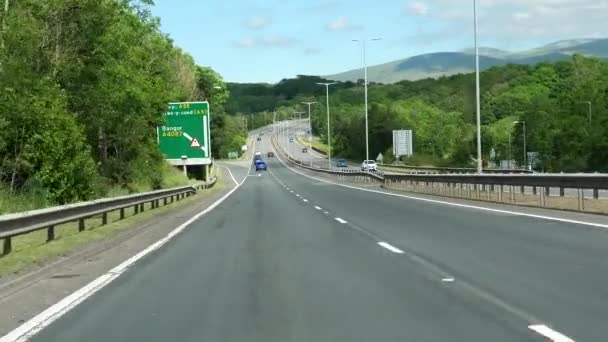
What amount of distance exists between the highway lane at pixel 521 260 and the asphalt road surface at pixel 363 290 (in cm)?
2

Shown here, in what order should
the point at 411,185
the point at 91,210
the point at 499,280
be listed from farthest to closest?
the point at 411,185 → the point at 91,210 → the point at 499,280

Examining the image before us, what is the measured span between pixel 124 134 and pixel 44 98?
61.9ft

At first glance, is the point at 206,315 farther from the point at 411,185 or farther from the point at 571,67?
the point at 571,67

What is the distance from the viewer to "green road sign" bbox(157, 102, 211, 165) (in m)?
52.5

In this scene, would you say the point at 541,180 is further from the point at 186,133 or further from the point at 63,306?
the point at 186,133

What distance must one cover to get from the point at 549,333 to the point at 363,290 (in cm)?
325

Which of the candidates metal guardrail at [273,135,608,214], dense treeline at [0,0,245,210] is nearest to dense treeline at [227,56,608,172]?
metal guardrail at [273,135,608,214]

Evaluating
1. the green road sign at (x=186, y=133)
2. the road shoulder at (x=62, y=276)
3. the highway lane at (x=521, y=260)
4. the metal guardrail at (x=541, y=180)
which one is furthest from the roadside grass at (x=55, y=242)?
the green road sign at (x=186, y=133)

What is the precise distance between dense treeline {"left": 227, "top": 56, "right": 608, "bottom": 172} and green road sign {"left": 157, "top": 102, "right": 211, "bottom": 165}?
41.6m

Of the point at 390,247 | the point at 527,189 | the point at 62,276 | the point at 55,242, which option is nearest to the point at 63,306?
the point at 62,276

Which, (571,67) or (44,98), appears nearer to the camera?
(44,98)

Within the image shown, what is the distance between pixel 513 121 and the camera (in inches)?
5723

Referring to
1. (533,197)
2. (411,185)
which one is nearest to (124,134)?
(411,185)

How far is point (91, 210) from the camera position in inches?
817
